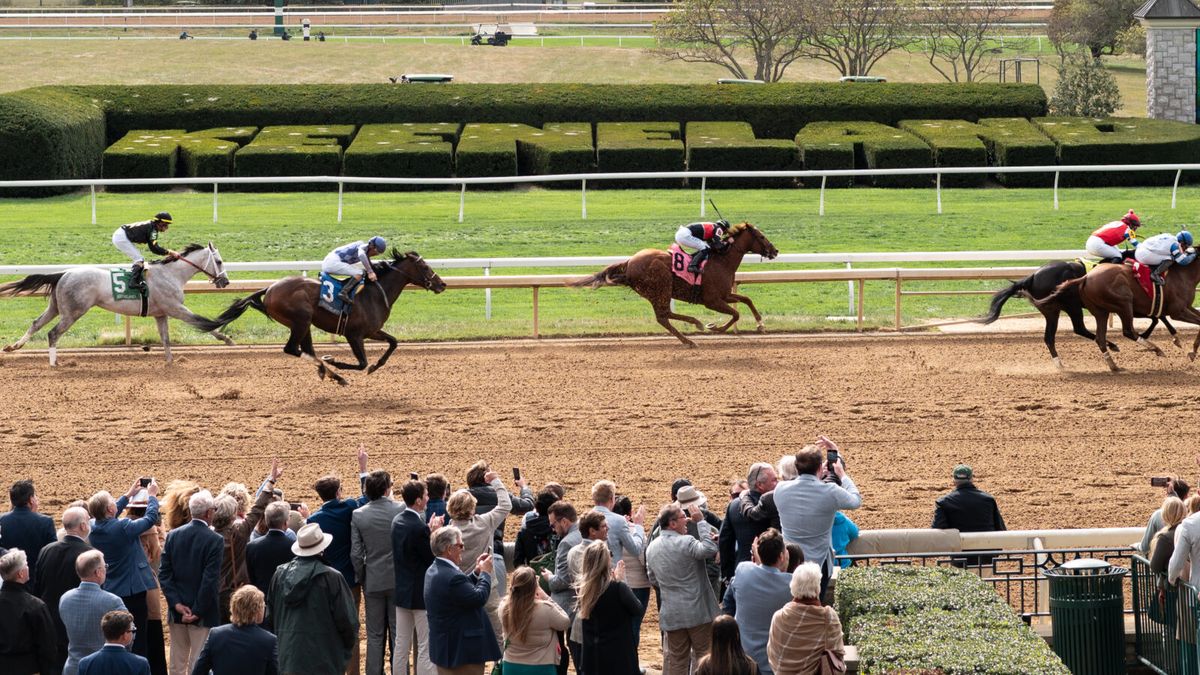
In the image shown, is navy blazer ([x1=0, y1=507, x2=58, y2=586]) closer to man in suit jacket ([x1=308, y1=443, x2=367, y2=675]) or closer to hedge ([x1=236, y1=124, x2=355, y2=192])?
man in suit jacket ([x1=308, y1=443, x2=367, y2=675])

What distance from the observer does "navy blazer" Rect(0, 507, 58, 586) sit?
6.71m

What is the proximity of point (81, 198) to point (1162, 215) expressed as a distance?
14.8 metres

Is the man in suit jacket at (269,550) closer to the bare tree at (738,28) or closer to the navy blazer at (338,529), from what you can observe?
the navy blazer at (338,529)

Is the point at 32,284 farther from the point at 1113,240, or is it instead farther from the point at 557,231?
the point at 1113,240

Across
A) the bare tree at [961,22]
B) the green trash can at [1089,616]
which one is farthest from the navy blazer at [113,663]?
the bare tree at [961,22]

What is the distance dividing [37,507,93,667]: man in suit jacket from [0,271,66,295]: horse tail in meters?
7.58

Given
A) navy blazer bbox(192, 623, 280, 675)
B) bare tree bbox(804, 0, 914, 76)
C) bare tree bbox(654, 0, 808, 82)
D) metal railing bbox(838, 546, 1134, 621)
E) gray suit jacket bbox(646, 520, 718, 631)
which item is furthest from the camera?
bare tree bbox(804, 0, 914, 76)

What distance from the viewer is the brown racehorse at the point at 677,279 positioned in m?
14.1

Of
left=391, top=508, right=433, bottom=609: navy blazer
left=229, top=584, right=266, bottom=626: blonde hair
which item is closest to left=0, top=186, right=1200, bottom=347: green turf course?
left=391, top=508, right=433, bottom=609: navy blazer

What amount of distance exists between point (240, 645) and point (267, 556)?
1.02 meters

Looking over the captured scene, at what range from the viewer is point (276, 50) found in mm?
45750

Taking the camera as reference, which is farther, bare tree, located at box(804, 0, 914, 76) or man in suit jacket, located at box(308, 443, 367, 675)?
bare tree, located at box(804, 0, 914, 76)

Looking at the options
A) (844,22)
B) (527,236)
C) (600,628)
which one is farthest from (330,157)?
(844,22)

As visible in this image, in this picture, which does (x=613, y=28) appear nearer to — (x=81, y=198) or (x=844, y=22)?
(x=844, y=22)
